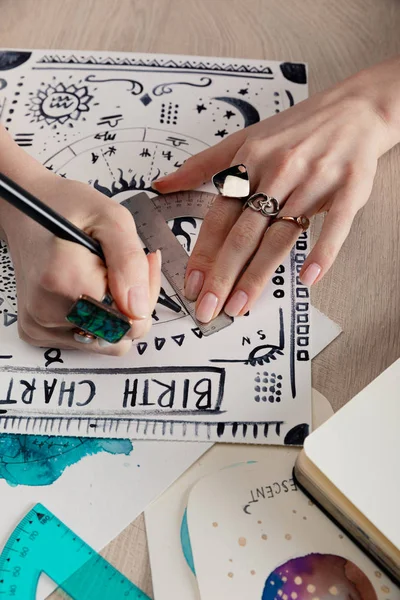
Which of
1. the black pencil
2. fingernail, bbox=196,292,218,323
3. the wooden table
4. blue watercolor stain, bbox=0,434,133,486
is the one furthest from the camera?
the wooden table

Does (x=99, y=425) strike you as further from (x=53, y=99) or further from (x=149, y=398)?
(x=53, y=99)

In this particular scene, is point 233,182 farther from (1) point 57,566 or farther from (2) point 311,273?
(1) point 57,566

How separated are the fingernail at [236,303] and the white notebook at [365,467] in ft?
0.71

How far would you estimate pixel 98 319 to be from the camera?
2.16 feet

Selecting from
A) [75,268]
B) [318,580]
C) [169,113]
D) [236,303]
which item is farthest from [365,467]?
[169,113]

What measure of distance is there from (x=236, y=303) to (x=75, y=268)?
0.75 feet

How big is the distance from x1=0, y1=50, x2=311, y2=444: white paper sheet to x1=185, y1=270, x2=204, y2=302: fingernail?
3 centimetres

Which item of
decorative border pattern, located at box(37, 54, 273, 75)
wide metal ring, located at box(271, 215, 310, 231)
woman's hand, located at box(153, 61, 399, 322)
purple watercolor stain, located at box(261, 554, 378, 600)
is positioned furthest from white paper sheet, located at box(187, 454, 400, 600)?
decorative border pattern, located at box(37, 54, 273, 75)

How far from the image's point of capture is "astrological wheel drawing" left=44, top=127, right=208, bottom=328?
3.12 feet

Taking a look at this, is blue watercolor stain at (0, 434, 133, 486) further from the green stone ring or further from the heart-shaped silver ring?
the heart-shaped silver ring

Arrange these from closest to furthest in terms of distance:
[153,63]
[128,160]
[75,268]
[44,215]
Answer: [44,215] → [75,268] → [128,160] → [153,63]

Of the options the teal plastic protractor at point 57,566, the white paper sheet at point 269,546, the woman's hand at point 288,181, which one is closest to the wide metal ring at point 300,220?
the woman's hand at point 288,181

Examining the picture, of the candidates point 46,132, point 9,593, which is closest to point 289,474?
point 9,593

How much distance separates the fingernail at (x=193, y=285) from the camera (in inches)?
33.5
